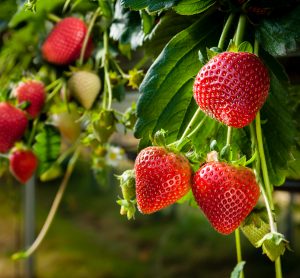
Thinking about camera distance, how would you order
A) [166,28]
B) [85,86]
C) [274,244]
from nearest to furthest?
[274,244]
[166,28]
[85,86]

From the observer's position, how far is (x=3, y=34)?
76 cm

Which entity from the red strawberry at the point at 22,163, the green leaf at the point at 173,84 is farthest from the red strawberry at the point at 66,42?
the green leaf at the point at 173,84

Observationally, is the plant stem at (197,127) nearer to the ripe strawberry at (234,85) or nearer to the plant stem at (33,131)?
the ripe strawberry at (234,85)

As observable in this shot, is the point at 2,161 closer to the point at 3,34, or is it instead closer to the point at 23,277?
the point at 3,34

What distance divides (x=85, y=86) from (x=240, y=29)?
0.22 metres

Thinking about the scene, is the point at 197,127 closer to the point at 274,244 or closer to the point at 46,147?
the point at 274,244

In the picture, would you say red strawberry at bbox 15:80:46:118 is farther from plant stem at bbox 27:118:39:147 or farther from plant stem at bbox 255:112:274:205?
plant stem at bbox 255:112:274:205

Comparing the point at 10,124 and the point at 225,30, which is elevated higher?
the point at 225,30

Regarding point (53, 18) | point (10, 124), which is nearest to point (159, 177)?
point (10, 124)

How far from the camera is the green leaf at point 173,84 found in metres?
0.39

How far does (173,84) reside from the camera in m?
0.39

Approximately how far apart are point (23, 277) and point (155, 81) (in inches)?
74.6

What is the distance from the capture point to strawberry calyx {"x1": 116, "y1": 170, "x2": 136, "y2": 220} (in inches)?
14.6

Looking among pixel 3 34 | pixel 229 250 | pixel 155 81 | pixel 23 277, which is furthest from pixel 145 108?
pixel 229 250
